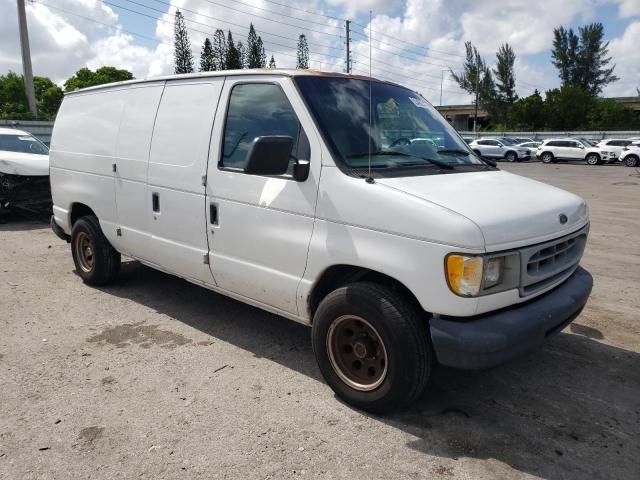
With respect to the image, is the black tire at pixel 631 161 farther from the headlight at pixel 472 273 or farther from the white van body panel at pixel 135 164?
the headlight at pixel 472 273

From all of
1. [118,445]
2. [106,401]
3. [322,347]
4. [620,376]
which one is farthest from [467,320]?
[106,401]

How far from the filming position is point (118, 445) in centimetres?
303

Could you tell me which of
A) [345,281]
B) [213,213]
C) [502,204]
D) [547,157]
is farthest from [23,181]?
[547,157]

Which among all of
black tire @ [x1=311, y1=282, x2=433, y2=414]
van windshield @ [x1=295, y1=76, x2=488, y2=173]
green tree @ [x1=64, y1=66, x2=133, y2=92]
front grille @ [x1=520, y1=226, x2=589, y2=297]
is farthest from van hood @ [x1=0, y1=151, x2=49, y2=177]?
green tree @ [x1=64, y1=66, x2=133, y2=92]

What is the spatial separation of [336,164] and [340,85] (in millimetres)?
816

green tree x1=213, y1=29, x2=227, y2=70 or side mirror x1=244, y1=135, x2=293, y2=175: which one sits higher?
green tree x1=213, y1=29, x2=227, y2=70

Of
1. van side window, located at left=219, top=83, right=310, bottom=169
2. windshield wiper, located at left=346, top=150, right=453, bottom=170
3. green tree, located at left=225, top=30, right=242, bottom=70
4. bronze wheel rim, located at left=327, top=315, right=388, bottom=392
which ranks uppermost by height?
green tree, located at left=225, top=30, right=242, bottom=70

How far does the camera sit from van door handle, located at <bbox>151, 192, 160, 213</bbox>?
4.68 metres

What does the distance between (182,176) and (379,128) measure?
1695 millimetres

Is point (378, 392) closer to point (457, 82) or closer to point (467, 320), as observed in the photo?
point (467, 320)

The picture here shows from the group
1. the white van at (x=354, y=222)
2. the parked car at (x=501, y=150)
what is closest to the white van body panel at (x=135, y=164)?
the white van at (x=354, y=222)

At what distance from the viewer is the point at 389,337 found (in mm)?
3074

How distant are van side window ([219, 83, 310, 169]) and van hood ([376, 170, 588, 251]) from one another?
793mm

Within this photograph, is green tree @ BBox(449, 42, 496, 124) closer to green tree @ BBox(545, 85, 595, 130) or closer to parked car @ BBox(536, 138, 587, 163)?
green tree @ BBox(545, 85, 595, 130)
